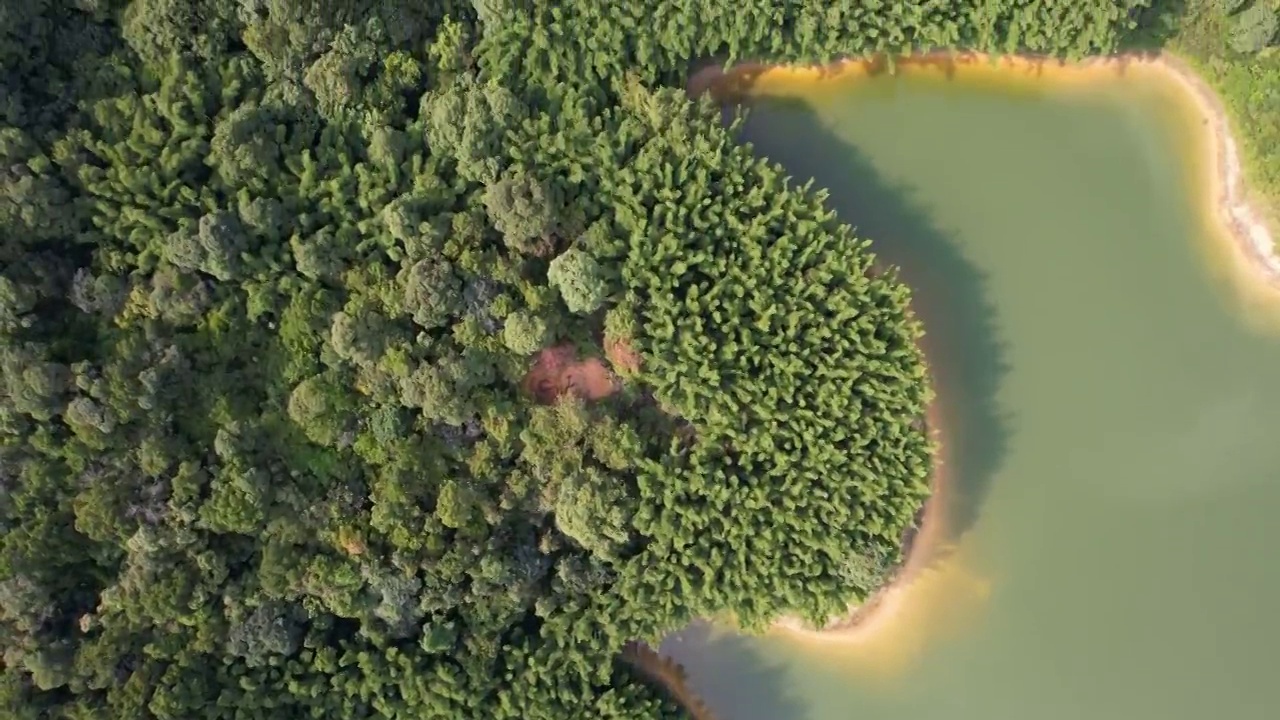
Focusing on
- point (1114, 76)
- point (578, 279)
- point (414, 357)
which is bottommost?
point (414, 357)

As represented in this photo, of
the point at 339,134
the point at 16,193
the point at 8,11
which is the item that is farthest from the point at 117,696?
the point at 8,11

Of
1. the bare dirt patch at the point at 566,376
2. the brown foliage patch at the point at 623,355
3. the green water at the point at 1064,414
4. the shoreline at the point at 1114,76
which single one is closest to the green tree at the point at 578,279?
the brown foliage patch at the point at 623,355

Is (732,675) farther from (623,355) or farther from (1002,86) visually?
(1002,86)

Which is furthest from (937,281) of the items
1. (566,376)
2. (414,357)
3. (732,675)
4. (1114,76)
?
(414,357)

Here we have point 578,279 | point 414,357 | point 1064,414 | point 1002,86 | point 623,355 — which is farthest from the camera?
point 1002,86

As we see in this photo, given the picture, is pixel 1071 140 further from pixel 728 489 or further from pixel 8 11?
pixel 8 11

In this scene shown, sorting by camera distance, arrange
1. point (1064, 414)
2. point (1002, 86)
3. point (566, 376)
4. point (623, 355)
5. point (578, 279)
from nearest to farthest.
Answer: point (578, 279) → point (623, 355) → point (566, 376) → point (1064, 414) → point (1002, 86)

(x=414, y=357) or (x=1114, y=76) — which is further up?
(x=1114, y=76)
